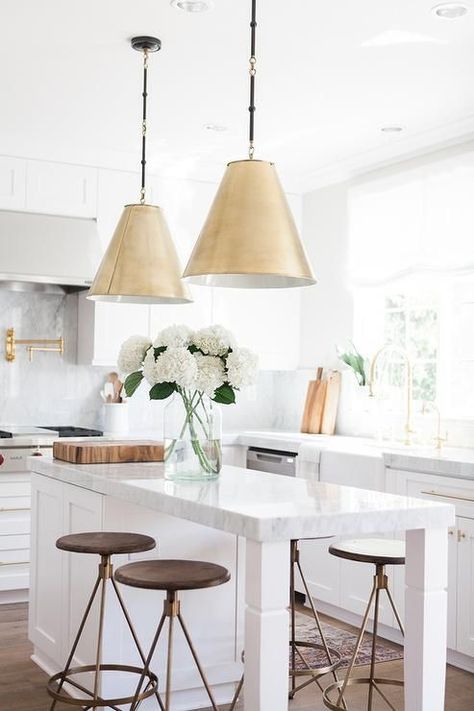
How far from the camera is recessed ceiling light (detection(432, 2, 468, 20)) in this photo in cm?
344

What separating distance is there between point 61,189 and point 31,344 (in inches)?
40.4

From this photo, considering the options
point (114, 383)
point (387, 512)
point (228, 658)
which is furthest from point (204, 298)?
point (387, 512)

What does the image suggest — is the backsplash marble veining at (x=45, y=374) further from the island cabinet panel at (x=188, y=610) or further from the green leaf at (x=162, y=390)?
the green leaf at (x=162, y=390)

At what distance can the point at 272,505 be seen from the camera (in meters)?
2.55

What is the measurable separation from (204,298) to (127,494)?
10.8ft

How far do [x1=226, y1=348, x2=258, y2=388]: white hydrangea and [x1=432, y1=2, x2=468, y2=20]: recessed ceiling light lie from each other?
152 centimetres

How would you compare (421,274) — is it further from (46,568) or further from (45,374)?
(46,568)

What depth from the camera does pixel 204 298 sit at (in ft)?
20.4

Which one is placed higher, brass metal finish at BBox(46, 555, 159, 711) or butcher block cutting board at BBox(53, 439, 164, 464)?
butcher block cutting board at BBox(53, 439, 164, 464)

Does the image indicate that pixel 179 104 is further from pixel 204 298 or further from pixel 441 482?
pixel 441 482

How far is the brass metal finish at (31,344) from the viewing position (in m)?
5.93

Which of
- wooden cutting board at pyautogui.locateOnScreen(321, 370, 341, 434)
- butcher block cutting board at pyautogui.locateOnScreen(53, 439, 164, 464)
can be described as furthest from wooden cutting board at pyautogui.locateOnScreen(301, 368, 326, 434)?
butcher block cutting board at pyautogui.locateOnScreen(53, 439, 164, 464)

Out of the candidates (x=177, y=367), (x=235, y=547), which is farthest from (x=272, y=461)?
(x=177, y=367)

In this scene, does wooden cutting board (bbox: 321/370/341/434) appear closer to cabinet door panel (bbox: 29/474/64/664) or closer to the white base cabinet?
cabinet door panel (bbox: 29/474/64/664)
